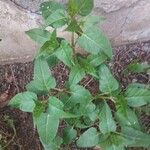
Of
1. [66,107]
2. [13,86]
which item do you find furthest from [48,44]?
[13,86]

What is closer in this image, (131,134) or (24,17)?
(131,134)

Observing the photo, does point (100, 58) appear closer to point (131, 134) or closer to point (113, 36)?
point (131, 134)

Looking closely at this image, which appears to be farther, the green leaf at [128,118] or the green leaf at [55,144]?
the green leaf at [55,144]

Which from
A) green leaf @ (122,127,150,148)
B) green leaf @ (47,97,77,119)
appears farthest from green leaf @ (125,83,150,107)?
green leaf @ (47,97,77,119)

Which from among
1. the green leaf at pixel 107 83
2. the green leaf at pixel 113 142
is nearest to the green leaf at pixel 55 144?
the green leaf at pixel 113 142

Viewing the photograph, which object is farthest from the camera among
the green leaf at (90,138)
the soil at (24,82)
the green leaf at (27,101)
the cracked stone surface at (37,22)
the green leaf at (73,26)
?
the soil at (24,82)

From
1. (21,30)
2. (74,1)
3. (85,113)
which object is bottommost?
(85,113)

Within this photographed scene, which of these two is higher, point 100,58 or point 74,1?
point 74,1

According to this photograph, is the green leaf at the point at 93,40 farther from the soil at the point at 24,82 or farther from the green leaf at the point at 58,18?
the soil at the point at 24,82

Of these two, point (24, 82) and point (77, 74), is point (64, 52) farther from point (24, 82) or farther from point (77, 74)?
point (24, 82)
